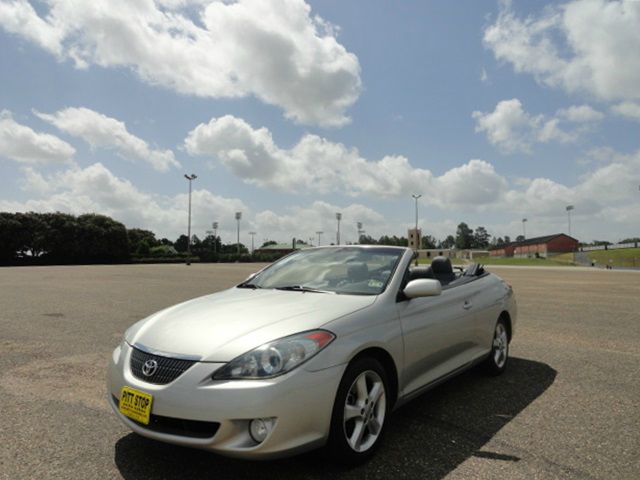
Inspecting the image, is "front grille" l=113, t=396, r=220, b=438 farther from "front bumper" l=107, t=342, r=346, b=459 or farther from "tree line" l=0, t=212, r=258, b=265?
"tree line" l=0, t=212, r=258, b=265

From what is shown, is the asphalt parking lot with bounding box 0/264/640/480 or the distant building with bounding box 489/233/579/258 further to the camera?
the distant building with bounding box 489/233/579/258

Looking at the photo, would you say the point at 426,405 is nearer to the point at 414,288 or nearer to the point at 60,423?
the point at 414,288

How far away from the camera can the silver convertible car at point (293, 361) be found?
261 cm

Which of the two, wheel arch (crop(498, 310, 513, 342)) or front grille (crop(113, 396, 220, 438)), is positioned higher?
wheel arch (crop(498, 310, 513, 342))

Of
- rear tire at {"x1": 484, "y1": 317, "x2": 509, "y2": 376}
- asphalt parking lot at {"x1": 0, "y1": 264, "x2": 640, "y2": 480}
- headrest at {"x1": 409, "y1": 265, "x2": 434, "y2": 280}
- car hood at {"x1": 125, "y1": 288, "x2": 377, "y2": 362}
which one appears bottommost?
asphalt parking lot at {"x1": 0, "y1": 264, "x2": 640, "y2": 480}

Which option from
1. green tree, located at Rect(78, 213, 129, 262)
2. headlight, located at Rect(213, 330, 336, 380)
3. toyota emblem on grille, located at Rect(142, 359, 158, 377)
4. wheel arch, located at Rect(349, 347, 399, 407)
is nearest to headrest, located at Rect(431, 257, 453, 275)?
wheel arch, located at Rect(349, 347, 399, 407)

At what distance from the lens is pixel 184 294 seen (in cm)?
1479

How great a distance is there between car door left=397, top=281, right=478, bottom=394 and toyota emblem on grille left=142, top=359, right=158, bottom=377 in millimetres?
1694

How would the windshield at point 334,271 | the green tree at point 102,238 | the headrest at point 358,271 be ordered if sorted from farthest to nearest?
the green tree at point 102,238
the headrest at point 358,271
the windshield at point 334,271

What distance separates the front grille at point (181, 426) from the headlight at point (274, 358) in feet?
0.87

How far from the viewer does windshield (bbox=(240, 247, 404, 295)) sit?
12.7 feet

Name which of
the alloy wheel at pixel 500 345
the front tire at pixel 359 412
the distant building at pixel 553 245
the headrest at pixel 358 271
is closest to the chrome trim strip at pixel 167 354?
the front tire at pixel 359 412

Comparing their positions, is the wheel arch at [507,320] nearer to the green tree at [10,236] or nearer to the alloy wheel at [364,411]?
the alloy wheel at [364,411]

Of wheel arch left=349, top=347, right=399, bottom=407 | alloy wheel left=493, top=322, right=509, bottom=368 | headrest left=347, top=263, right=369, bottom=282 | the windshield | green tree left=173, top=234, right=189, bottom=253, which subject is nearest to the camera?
wheel arch left=349, top=347, right=399, bottom=407
